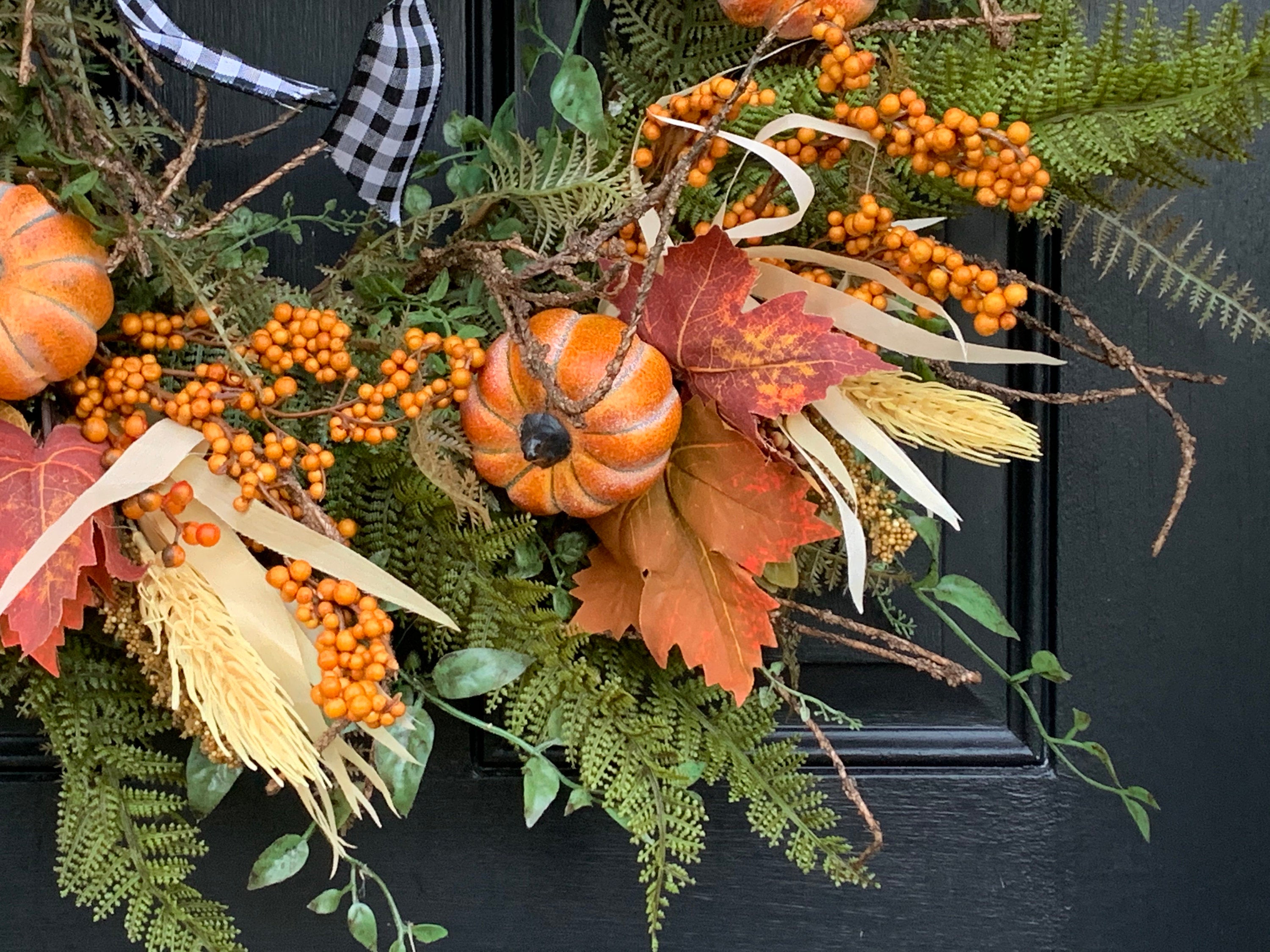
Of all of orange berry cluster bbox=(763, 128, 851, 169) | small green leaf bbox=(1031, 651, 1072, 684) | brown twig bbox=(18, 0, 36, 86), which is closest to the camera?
brown twig bbox=(18, 0, 36, 86)

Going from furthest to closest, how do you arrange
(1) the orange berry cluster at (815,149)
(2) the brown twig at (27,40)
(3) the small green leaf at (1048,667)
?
1. (3) the small green leaf at (1048,667)
2. (1) the orange berry cluster at (815,149)
3. (2) the brown twig at (27,40)

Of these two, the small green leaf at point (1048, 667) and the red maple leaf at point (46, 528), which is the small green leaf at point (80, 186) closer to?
the red maple leaf at point (46, 528)

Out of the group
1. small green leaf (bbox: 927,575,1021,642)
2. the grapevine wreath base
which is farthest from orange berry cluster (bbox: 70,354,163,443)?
small green leaf (bbox: 927,575,1021,642)

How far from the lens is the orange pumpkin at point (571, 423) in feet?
1.38

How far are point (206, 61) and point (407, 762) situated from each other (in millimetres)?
344

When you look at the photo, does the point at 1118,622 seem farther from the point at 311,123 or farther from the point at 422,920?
the point at 311,123

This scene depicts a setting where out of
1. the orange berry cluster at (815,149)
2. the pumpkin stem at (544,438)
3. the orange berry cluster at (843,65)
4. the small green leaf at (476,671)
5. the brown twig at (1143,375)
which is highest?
the orange berry cluster at (843,65)

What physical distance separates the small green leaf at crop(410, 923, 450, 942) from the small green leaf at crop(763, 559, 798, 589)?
0.25 metres

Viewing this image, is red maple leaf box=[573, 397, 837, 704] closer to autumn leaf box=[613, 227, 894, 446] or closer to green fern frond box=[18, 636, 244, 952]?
autumn leaf box=[613, 227, 894, 446]

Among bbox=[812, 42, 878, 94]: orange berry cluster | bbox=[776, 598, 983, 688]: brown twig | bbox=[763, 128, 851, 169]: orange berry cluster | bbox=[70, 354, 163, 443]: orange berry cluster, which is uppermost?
bbox=[812, 42, 878, 94]: orange berry cluster

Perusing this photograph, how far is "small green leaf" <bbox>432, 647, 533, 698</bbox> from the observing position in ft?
1.58

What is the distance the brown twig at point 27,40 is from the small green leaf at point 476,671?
0.31m

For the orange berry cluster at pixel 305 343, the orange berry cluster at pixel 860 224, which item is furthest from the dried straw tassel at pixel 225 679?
the orange berry cluster at pixel 860 224

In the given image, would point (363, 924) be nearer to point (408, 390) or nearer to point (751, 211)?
point (408, 390)
